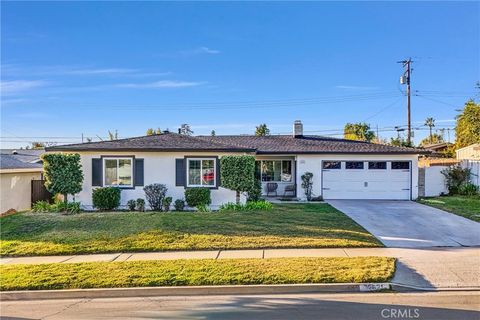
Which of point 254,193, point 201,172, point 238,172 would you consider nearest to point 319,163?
point 254,193

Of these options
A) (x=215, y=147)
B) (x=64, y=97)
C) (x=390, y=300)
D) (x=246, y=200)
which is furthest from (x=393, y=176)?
(x=64, y=97)

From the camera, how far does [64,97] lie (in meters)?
26.4

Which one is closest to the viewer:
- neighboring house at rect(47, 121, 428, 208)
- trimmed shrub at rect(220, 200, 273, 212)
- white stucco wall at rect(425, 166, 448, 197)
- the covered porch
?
trimmed shrub at rect(220, 200, 273, 212)

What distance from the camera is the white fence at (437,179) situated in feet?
69.5

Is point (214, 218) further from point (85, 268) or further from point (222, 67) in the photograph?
point (222, 67)

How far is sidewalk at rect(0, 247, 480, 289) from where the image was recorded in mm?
7383

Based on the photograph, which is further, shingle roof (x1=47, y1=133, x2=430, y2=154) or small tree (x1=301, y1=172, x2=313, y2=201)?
small tree (x1=301, y1=172, x2=313, y2=201)

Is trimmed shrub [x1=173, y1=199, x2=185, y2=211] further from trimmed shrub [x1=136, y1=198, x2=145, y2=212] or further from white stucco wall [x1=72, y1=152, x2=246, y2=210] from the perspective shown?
trimmed shrub [x1=136, y1=198, x2=145, y2=212]

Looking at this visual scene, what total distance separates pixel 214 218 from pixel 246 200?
4017mm

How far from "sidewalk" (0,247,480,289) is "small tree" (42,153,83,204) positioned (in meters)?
6.62

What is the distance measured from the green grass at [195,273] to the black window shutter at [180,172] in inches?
322

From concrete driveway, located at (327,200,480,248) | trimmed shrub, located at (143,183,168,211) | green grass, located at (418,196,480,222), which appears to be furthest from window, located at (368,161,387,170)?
trimmed shrub, located at (143,183,168,211)

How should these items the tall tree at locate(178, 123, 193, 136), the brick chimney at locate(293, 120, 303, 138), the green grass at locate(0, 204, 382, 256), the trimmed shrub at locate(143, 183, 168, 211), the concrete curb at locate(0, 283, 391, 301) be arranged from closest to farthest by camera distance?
the concrete curb at locate(0, 283, 391, 301), the green grass at locate(0, 204, 382, 256), the trimmed shrub at locate(143, 183, 168, 211), the brick chimney at locate(293, 120, 303, 138), the tall tree at locate(178, 123, 193, 136)

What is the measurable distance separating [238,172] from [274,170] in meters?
6.36
